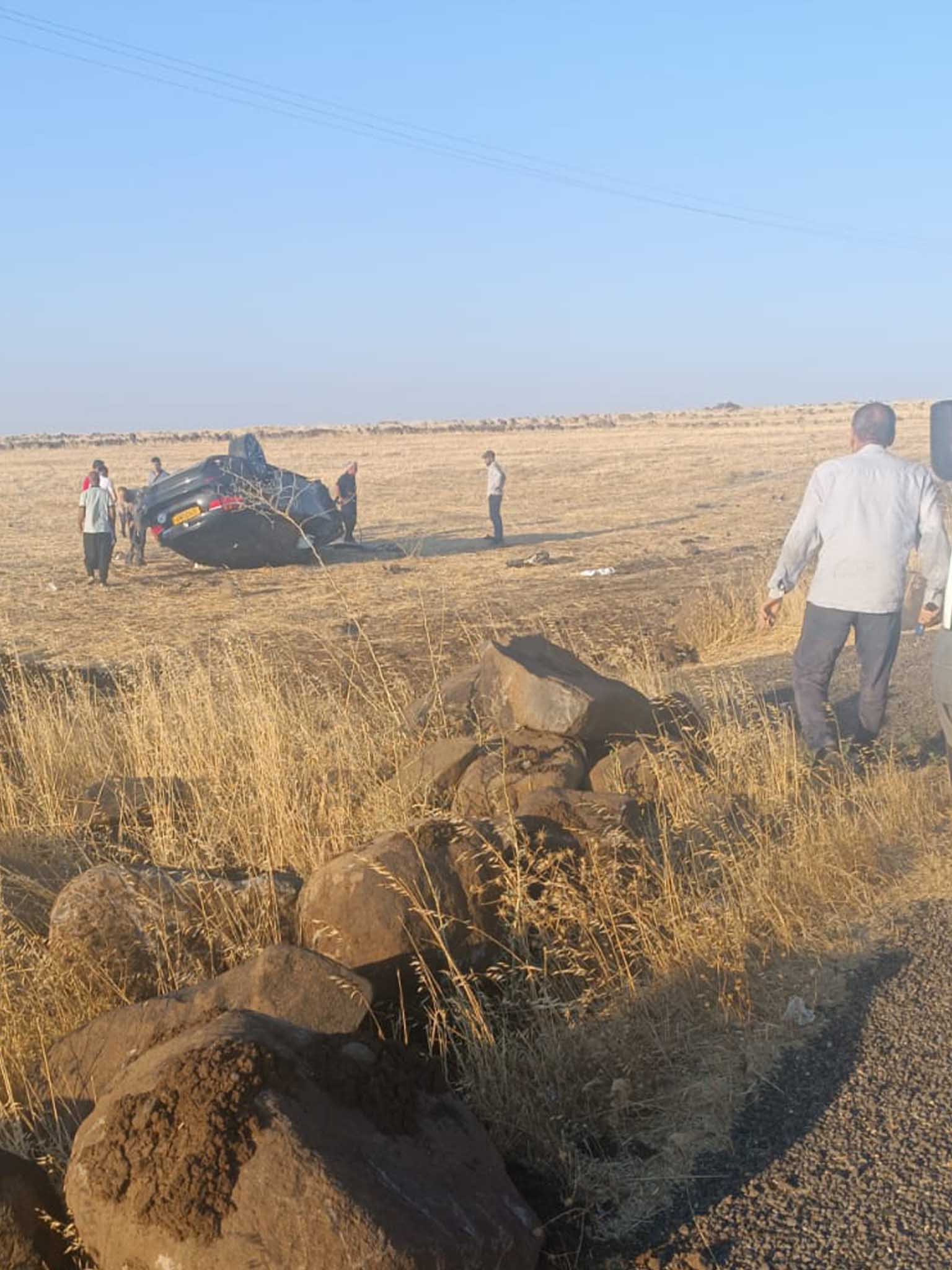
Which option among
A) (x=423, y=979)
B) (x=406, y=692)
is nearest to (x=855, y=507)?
(x=406, y=692)

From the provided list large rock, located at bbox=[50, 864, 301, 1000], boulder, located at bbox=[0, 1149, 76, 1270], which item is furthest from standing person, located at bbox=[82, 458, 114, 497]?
boulder, located at bbox=[0, 1149, 76, 1270]

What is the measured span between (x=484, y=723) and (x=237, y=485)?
11822mm

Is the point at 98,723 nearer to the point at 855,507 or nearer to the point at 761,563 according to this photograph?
the point at 855,507

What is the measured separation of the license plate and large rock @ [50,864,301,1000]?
15534mm

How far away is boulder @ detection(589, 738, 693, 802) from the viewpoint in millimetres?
6344

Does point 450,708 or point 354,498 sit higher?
point 354,498

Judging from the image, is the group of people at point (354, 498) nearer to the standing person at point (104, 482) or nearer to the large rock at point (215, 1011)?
the standing person at point (104, 482)

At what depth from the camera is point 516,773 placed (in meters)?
6.36

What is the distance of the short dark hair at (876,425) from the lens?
7145 mm

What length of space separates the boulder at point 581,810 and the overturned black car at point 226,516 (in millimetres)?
14193

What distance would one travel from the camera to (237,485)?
18.3 meters

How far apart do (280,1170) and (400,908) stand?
6.06 feet

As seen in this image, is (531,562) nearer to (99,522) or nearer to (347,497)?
(347,497)

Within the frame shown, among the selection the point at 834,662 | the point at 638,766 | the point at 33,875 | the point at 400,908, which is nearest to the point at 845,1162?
the point at 400,908
